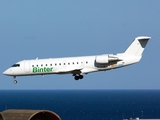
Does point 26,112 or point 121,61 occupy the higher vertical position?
point 121,61

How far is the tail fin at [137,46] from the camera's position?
316 ft

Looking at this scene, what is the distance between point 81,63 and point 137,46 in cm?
952

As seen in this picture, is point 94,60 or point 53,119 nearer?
point 53,119

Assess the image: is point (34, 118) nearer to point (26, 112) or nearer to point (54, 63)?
point (26, 112)

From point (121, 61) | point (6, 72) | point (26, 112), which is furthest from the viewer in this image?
point (6, 72)

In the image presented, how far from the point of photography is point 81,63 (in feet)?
312

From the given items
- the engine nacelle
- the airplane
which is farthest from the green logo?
the engine nacelle

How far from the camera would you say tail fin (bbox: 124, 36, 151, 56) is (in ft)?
316

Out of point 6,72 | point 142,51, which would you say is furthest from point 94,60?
point 6,72

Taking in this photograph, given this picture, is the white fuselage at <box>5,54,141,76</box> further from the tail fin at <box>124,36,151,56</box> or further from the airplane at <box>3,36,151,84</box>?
the tail fin at <box>124,36,151,56</box>

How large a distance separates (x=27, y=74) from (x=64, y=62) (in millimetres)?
6745

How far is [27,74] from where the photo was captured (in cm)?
9844

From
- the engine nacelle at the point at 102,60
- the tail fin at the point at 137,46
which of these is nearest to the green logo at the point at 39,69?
the engine nacelle at the point at 102,60

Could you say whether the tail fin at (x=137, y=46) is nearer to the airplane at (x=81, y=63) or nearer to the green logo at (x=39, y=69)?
the airplane at (x=81, y=63)
